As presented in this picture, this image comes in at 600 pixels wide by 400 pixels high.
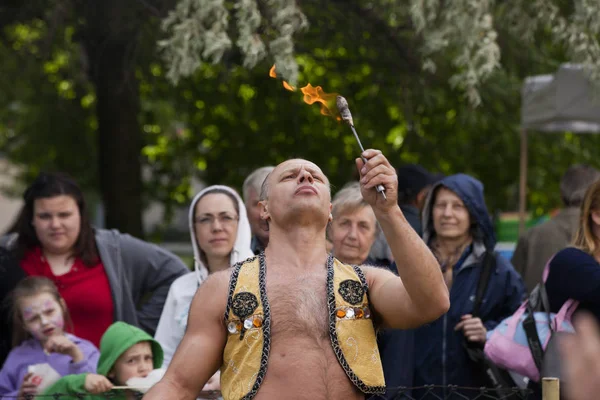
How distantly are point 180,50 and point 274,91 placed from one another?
14.1 ft

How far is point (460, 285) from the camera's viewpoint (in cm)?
532

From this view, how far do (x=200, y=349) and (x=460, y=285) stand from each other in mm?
2190

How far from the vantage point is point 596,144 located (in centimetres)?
1316

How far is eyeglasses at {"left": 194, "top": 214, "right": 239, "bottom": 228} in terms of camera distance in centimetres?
520

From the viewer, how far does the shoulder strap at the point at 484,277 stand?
5.25 metres

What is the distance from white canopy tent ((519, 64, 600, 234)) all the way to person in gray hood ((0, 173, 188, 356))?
14.1 ft

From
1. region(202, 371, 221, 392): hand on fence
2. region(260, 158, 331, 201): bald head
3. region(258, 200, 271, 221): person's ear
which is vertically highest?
region(260, 158, 331, 201): bald head

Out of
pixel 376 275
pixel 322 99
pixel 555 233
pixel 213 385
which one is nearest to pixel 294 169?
pixel 322 99

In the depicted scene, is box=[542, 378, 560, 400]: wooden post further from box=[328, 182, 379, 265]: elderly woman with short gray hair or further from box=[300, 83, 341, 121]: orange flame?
box=[328, 182, 379, 265]: elderly woman with short gray hair

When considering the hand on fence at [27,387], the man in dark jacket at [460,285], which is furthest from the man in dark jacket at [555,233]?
the hand on fence at [27,387]

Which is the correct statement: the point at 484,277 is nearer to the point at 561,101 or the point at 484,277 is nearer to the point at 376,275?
the point at 376,275

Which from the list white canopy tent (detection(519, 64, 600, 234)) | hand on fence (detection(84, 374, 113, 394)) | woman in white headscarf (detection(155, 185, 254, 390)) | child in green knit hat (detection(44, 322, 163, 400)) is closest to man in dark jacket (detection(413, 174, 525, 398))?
woman in white headscarf (detection(155, 185, 254, 390))

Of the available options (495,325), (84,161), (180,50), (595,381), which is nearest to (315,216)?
(595,381)

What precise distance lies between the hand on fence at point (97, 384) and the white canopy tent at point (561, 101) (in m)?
5.17
